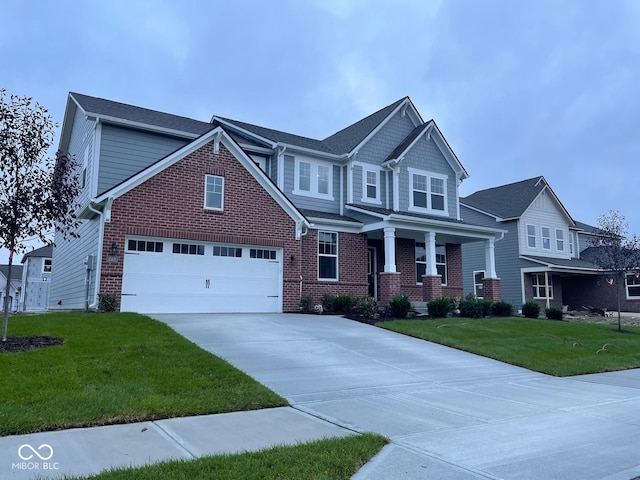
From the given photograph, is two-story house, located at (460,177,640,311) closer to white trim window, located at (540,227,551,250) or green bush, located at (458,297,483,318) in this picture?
white trim window, located at (540,227,551,250)

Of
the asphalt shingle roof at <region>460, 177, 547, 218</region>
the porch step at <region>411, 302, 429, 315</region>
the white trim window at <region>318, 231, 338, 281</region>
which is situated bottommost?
the porch step at <region>411, 302, 429, 315</region>

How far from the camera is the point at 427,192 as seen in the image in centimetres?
2305

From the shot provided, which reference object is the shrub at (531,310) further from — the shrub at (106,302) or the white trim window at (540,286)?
the shrub at (106,302)

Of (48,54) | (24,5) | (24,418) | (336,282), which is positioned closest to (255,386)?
(24,418)

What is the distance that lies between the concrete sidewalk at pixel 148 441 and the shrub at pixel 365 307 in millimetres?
10947

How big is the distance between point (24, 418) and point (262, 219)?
11.7m

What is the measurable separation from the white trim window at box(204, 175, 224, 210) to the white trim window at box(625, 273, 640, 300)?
2834cm

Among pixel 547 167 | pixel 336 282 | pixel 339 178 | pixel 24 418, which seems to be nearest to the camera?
pixel 24 418

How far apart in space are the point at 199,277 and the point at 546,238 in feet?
79.8

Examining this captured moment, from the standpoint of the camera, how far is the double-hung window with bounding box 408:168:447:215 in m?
22.6

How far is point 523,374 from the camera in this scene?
33.9 feet

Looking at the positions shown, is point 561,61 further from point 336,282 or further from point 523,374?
point 523,374

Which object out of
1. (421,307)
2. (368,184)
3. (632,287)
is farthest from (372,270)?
(632,287)

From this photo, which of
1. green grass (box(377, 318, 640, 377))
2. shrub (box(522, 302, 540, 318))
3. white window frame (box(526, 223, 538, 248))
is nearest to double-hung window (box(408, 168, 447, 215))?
shrub (box(522, 302, 540, 318))
